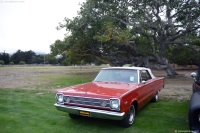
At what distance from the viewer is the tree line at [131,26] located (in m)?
16.9

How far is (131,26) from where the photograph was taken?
1883 cm

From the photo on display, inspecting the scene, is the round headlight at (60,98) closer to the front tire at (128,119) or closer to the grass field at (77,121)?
the grass field at (77,121)

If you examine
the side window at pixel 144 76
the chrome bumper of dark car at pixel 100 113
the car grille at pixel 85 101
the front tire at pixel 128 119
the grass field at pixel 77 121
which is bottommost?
the grass field at pixel 77 121

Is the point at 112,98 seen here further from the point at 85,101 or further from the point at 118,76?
the point at 118,76

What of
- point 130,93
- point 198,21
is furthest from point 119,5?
point 130,93

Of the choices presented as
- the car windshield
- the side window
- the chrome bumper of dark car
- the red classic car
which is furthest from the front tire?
the side window

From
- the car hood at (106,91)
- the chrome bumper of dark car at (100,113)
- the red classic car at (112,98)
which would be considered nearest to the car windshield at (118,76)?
the red classic car at (112,98)

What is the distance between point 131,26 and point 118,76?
13504 mm

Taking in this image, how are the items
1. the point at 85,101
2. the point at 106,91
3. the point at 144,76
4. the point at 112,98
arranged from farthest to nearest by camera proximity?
the point at 144,76
the point at 106,91
the point at 85,101
the point at 112,98

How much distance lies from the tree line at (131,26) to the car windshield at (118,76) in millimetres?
9268

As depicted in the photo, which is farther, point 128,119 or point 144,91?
point 144,91

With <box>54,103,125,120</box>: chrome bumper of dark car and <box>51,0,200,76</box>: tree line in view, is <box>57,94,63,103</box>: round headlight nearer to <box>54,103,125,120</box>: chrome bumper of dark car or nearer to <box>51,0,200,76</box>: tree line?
<box>54,103,125,120</box>: chrome bumper of dark car

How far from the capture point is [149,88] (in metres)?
6.66

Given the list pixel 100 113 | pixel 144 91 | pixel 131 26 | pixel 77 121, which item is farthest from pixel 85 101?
pixel 131 26
